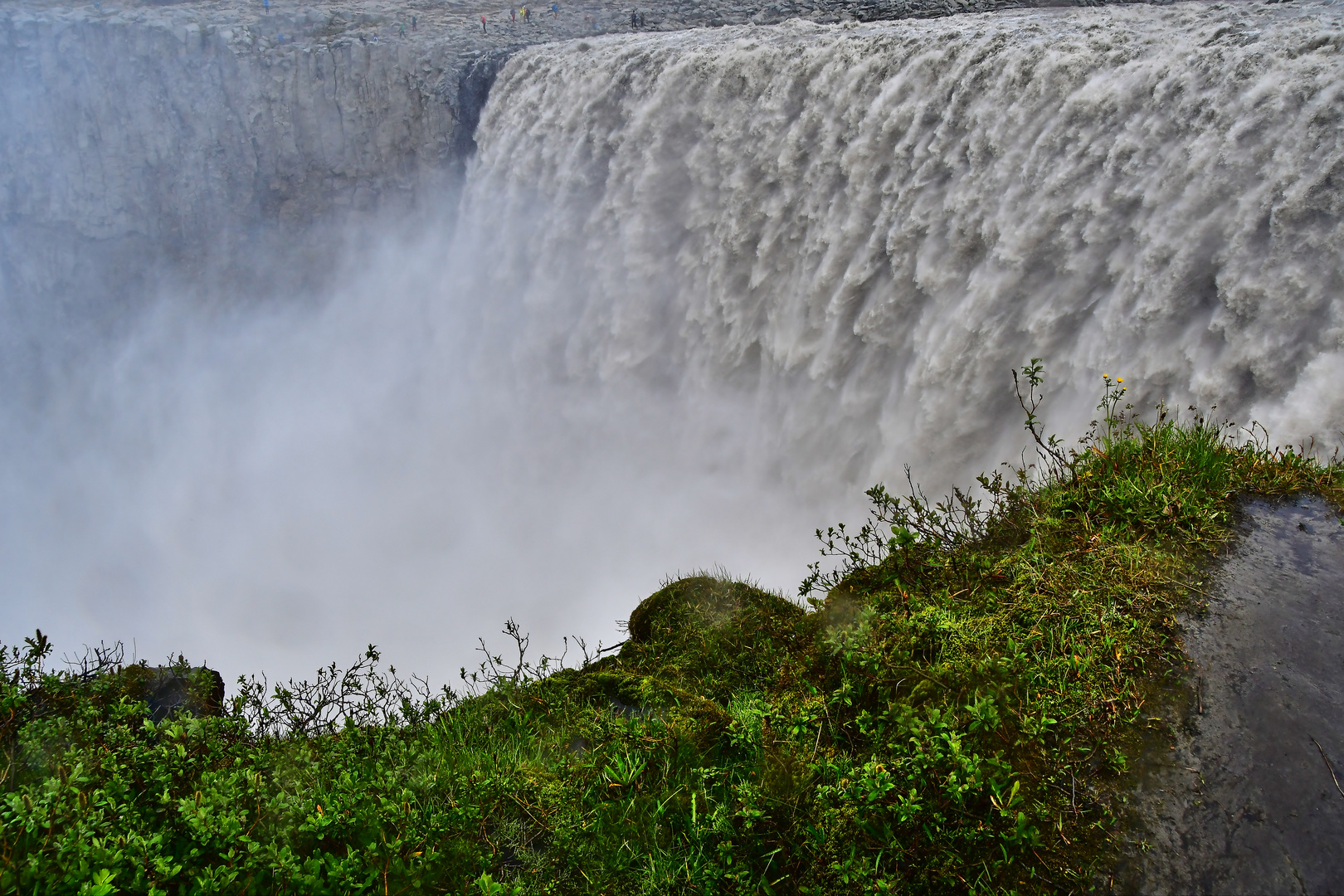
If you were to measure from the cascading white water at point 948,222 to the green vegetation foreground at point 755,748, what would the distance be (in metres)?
2.11

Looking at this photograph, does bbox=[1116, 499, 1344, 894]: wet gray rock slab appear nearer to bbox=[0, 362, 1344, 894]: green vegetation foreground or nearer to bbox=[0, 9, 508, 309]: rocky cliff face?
bbox=[0, 362, 1344, 894]: green vegetation foreground

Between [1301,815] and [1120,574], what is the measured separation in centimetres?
127

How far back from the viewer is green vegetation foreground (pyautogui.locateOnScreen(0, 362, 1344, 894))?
268 cm

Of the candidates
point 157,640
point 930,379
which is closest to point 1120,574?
point 930,379

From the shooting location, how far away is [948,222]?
28.2ft

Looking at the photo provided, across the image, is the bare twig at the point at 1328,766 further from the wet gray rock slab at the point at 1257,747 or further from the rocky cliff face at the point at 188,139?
the rocky cliff face at the point at 188,139

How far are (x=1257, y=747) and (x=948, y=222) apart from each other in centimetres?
671

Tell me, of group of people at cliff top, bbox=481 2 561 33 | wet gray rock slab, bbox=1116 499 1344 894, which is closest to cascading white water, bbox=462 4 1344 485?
wet gray rock slab, bbox=1116 499 1344 894

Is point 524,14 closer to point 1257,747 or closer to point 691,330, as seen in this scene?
point 691,330

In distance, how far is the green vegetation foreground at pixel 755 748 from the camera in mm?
2682

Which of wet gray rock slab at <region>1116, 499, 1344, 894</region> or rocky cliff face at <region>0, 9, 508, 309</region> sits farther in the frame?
rocky cliff face at <region>0, 9, 508, 309</region>

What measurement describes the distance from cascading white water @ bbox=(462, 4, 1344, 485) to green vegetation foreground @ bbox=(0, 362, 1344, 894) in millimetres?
2106

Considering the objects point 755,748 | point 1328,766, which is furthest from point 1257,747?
point 755,748

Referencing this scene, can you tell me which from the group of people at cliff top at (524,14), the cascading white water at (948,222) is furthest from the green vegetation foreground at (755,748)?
the group of people at cliff top at (524,14)
